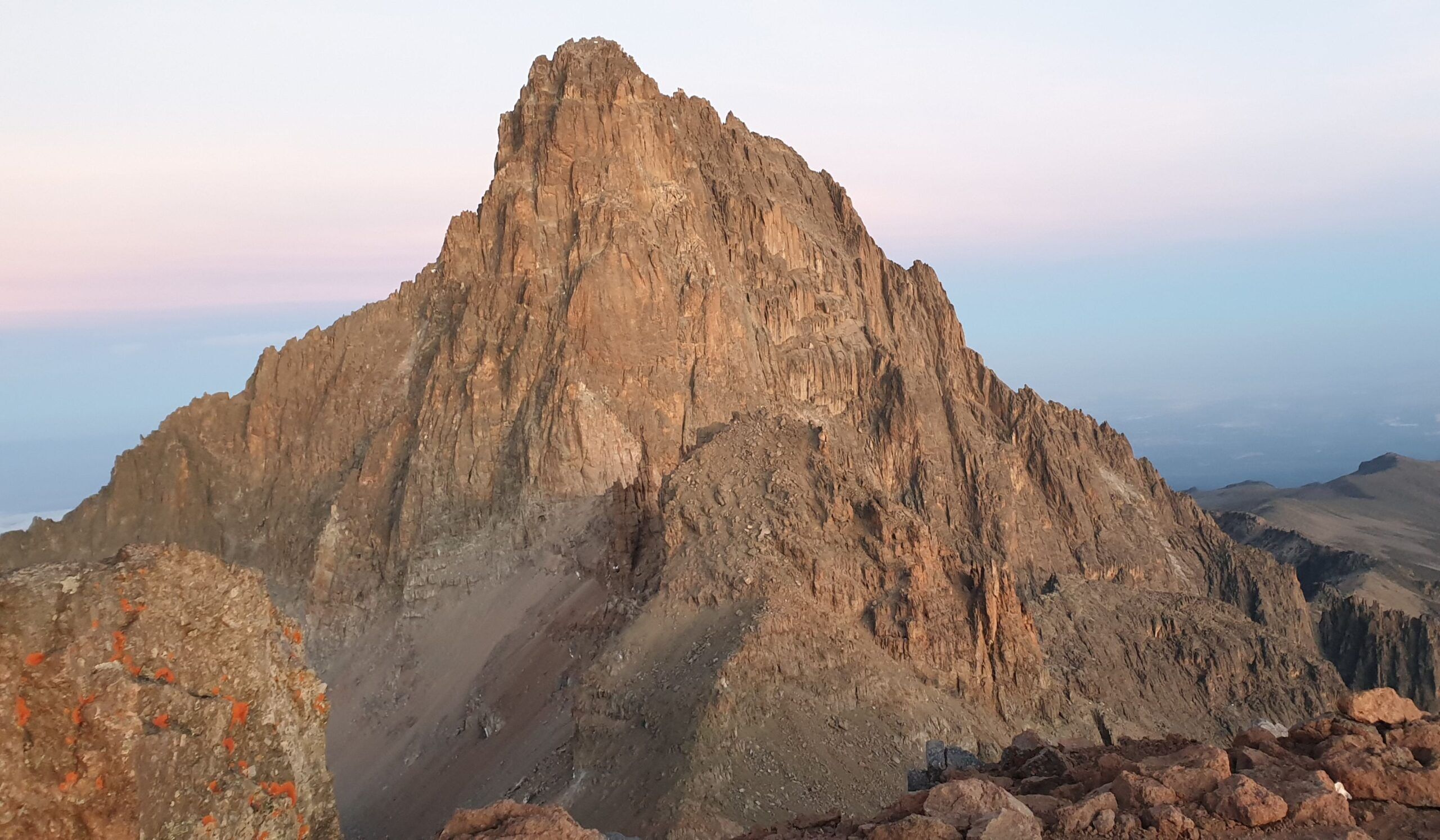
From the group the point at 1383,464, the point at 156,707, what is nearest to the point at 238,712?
the point at 156,707

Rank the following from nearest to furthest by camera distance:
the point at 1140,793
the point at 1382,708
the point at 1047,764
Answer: the point at 1140,793 → the point at 1382,708 → the point at 1047,764

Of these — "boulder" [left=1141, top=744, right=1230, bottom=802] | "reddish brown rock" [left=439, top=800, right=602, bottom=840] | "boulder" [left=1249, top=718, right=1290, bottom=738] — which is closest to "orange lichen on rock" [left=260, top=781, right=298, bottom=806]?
"reddish brown rock" [left=439, top=800, right=602, bottom=840]

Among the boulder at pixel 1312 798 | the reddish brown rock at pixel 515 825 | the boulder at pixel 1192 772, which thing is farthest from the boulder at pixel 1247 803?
the reddish brown rock at pixel 515 825

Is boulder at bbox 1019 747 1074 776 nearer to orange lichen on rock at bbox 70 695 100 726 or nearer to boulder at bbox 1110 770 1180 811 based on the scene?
boulder at bbox 1110 770 1180 811

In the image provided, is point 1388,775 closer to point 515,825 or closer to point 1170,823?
point 1170,823

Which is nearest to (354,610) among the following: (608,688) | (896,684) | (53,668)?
(608,688)

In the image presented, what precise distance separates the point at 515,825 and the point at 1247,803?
671cm

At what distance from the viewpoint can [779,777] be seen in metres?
23.9

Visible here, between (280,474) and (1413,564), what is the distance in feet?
298

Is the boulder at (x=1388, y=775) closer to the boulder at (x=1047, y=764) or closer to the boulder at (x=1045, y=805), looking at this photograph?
the boulder at (x=1045, y=805)

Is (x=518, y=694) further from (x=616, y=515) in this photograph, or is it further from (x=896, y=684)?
(x=896, y=684)

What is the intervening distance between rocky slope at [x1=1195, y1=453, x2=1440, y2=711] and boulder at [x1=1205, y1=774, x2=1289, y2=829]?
56857 millimetres

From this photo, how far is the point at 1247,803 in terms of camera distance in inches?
409

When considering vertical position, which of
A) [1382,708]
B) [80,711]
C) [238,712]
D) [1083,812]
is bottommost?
[1083,812]
